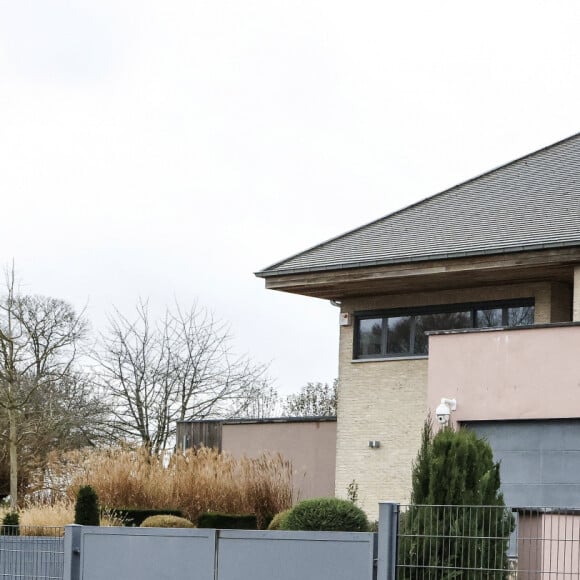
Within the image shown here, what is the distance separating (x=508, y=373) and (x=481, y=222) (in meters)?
4.39

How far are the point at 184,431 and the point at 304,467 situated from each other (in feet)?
13.5

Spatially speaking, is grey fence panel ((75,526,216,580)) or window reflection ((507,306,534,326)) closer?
grey fence panel ((75,526,216,580))

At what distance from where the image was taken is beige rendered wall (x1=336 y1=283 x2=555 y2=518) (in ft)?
70.5

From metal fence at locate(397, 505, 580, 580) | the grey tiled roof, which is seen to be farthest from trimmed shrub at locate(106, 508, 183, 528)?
metal fence at locate(397, 505, 580, 580)

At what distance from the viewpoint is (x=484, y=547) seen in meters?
10.3

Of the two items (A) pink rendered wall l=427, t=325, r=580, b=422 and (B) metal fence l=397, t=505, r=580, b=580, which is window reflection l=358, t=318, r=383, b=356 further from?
(B) metal fence l=397, t=505, r=580, b=580

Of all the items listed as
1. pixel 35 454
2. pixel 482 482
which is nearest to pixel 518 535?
pixel 482 482

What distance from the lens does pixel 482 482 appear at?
12.4 meters

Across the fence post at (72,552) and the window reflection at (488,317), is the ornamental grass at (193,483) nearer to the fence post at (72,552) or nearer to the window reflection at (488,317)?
the window reflection at (488,317)

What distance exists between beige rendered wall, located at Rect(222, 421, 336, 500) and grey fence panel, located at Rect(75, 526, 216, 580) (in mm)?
10422

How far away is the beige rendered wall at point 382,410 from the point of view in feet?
70.5

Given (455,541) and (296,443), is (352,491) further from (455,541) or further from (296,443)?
(455,541)

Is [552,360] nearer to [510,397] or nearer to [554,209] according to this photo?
[510,397]

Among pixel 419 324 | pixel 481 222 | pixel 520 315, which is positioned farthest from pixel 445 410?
pixel 481 222
